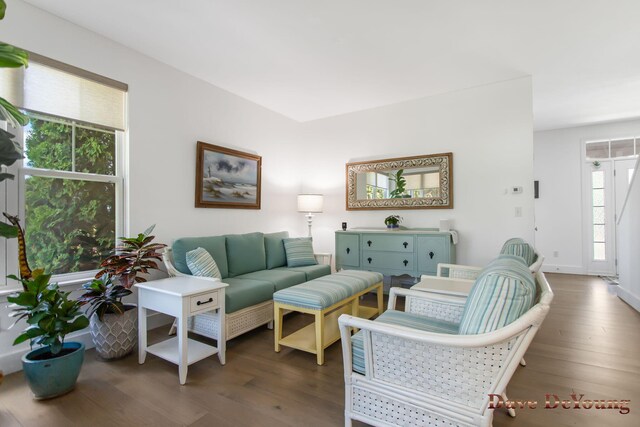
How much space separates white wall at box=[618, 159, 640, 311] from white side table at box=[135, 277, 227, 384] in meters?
4.50

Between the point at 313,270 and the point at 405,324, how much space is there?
1.92 metres

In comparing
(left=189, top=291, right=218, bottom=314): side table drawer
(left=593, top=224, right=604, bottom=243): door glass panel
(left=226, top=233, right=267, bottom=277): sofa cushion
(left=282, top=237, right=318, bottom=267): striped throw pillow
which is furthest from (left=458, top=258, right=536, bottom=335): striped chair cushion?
(left=593, top=224, right=604, bottom=243): door glass panel

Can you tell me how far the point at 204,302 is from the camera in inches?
86.4

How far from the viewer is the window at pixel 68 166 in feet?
7.65

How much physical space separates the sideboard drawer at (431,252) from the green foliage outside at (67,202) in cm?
325

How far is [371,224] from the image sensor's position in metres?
4.49

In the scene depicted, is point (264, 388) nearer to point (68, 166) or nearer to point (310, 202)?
point (68, 166)

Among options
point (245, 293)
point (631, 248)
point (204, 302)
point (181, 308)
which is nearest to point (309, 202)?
point (245, 293)

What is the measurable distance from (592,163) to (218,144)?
6.40 metres

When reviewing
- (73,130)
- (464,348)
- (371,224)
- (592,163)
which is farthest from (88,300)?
(592,163)

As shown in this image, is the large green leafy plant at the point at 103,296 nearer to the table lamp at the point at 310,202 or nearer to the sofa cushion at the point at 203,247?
the sofa cushion at the point at 203,247

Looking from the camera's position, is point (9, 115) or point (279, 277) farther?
point (279, 277)

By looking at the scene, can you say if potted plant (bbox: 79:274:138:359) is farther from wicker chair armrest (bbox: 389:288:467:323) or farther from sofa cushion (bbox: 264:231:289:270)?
wicker chair armrest (bbox: 389:288:467:323)

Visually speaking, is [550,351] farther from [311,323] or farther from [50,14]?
[50,14]
